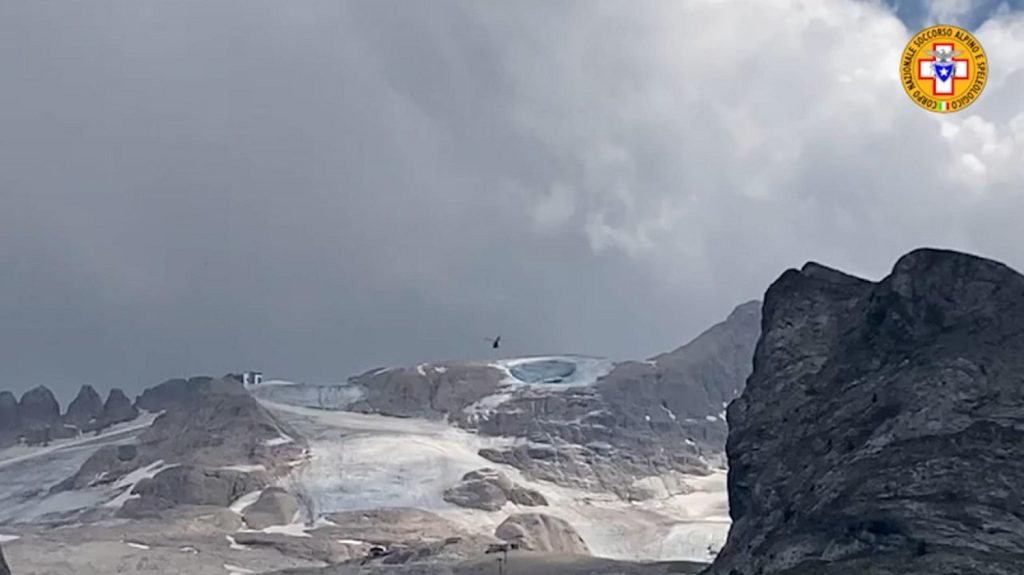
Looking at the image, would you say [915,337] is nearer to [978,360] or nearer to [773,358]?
[978,360]

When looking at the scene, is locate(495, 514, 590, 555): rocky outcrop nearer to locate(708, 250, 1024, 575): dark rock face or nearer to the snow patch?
the snow patch

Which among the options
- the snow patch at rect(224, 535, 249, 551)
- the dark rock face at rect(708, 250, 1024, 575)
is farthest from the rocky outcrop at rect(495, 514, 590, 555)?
the dark rock face at rect(708, 250, 1024, 575)

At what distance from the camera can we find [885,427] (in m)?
63.8

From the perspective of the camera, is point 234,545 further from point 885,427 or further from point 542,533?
point 885,427

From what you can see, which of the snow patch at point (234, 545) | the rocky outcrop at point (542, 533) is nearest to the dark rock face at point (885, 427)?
the snow patch at point (234, 545)

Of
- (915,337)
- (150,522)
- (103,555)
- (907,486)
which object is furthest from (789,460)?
(150,522)

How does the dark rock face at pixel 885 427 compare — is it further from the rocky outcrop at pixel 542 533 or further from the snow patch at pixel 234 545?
the rocky outcrop at pixel 542 533

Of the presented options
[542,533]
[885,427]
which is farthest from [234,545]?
[885,427]

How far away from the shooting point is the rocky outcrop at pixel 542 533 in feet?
590

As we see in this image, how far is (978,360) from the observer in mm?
64812

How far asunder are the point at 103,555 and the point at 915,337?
11342 cm

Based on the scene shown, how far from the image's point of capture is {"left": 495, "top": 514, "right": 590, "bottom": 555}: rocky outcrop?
7077 inches

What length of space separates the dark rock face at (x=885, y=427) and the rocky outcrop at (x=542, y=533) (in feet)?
328

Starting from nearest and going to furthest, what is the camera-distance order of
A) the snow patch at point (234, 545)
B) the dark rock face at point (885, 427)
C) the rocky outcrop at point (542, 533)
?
1. the dark rock face at point (885, 427)
2. the snow patch at point (234, 545)
3. the rocky outcrop at point (542, 533)
